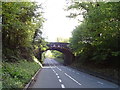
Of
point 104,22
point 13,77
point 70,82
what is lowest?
point 70,82

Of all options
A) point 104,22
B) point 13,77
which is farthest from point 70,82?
point 104,22

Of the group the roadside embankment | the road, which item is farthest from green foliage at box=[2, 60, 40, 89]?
the road

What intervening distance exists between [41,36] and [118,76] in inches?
893

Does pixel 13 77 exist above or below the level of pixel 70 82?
above

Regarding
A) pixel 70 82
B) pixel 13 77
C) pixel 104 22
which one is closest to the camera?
pixel 13 77

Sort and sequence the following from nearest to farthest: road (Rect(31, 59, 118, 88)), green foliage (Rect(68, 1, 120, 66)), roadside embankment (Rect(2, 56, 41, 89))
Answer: roadside embankment (Rect(2, 56, 41, 89)), road (Rect(31, 59, 118, 88)), green foliage (Rect(68, 1, 120, 66))

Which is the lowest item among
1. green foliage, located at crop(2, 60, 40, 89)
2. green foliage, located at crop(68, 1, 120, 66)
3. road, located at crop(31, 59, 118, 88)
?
road, located at crop(31, 59, 118, 88)

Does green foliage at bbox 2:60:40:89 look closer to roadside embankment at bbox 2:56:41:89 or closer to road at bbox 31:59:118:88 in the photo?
roadside embankment at bbox 2:56:41:89

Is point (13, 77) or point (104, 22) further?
point (104, 22)

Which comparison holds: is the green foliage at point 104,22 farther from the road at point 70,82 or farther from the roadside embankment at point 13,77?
the roadside embankment at point 13,77

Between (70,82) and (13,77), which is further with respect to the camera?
(70,82)

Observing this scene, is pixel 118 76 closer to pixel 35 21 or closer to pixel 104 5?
pixel 104 5

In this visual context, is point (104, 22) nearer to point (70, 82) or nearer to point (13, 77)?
point (70, 82)

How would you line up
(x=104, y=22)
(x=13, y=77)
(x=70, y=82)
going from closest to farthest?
(x=13, y=77), (x=104, y=22), (x=70, y=82)
